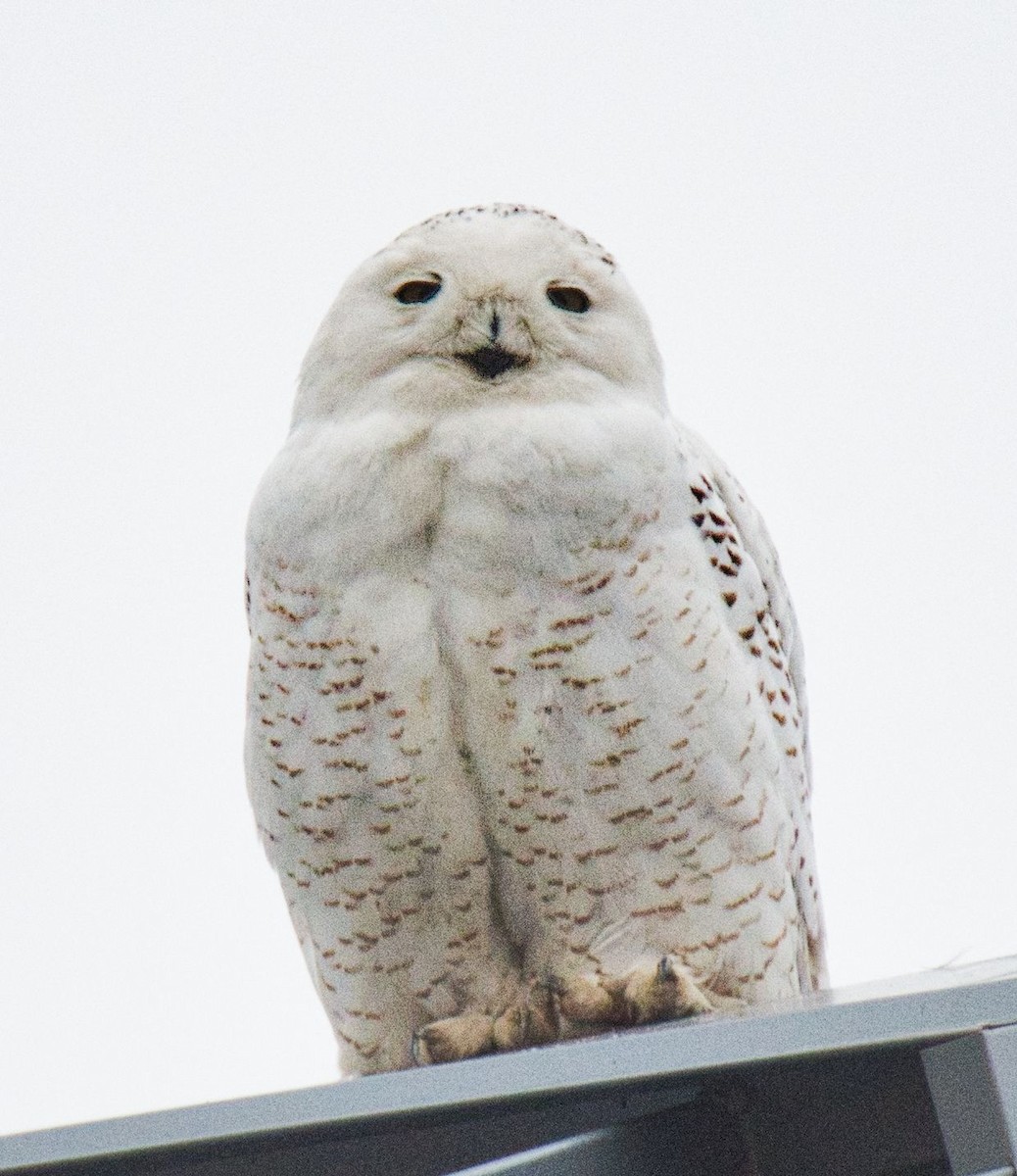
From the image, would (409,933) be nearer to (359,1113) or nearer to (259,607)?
(259,607)

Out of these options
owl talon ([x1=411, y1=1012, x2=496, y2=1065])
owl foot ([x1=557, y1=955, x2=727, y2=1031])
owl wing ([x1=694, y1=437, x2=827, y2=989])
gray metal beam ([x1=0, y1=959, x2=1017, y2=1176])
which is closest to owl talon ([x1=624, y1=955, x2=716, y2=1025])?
owl foot ([x1=557, y1=955, x2=727, y2=1031])

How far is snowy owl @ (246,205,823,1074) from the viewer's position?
1.63 m

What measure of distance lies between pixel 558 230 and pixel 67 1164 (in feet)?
3.77

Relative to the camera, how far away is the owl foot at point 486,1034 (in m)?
1.66

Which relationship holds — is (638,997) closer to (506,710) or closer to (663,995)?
(663,995)

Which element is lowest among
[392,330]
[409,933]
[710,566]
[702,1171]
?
[702,1171]

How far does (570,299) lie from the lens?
177 centimetres

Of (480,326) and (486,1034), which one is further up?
(480,326)

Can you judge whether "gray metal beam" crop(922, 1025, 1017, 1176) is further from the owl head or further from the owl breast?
the owl head

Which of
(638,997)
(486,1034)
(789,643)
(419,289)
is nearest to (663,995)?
(638,997)

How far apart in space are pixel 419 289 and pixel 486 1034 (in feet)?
2.63

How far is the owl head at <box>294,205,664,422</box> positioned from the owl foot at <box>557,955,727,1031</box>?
23.9 inches

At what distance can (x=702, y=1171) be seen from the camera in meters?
1.14

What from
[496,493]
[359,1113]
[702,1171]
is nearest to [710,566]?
[496,493]
